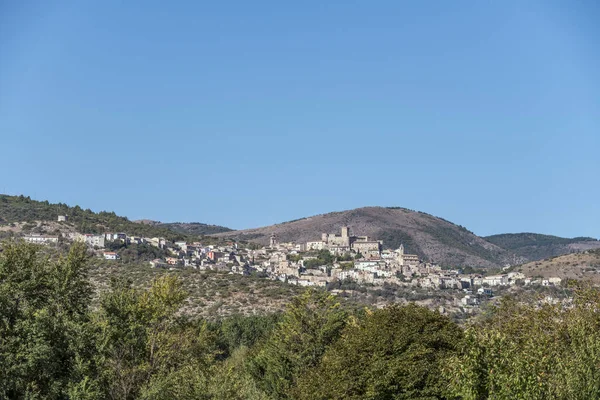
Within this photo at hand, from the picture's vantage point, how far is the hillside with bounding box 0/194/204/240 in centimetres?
15741

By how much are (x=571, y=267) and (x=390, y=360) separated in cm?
13297

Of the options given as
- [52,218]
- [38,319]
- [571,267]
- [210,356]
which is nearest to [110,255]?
[52,218]

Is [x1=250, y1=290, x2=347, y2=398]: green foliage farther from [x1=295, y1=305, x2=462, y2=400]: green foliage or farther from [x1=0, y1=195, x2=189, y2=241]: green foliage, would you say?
[x1=0, y1=195, x2=189, y2=241]: green foliage

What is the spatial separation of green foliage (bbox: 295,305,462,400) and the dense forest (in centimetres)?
6

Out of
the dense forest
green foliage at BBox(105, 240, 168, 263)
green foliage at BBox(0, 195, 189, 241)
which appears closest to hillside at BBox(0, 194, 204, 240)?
green foliage at BBox(0, 195, 189, 241)

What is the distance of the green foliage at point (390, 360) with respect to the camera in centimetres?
3778

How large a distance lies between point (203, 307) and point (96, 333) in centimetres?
6344

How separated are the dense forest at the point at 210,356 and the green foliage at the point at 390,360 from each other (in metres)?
0.06

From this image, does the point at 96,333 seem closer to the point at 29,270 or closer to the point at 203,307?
the point at 29,270

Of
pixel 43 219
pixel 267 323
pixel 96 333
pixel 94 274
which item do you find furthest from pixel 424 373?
pixel 43 219

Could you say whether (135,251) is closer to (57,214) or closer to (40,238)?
(57,214)

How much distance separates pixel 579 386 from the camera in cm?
2742

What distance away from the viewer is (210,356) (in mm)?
44281

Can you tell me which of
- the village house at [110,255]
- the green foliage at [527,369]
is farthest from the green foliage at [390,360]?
the village house at [110,255]
